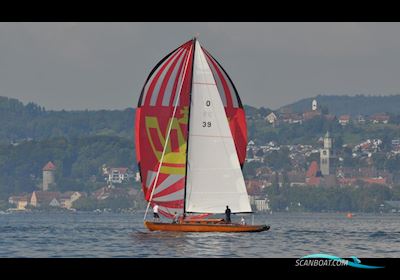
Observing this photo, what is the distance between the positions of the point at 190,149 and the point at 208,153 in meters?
0.63

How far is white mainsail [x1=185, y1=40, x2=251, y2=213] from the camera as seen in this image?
4262cm

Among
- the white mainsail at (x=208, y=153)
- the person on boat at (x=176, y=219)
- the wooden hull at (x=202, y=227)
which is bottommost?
the wooden hull at (x=202, y=227)

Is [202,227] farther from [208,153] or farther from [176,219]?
[208,153]

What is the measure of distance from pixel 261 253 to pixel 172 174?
8558mm

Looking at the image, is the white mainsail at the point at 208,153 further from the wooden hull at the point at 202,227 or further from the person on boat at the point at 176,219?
the wooden hull at the point at 202,227

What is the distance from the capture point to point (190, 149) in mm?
42781

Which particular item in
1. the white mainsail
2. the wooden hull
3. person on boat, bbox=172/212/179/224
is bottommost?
the wooden hull

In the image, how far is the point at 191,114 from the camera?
140ft

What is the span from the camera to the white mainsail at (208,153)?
1678 inches

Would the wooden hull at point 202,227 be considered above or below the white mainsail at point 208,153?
below

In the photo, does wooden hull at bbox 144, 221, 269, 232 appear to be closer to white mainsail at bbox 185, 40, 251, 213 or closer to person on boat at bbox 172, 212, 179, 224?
person on boat at bbox 172, 212, 179, 224

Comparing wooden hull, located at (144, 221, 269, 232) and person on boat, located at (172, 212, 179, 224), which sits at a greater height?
person on boat, located at (172, 212, 179, 224)
